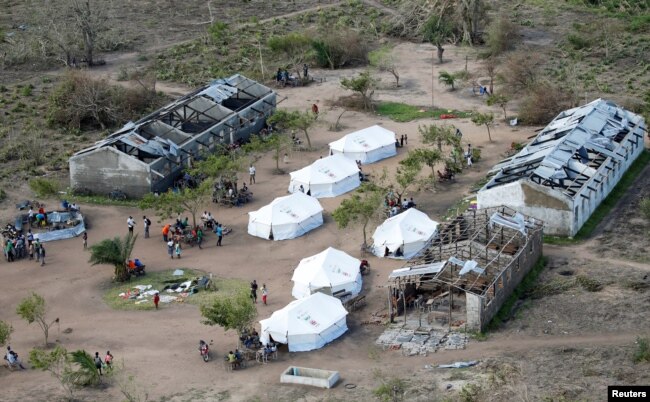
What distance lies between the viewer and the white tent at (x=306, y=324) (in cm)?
4931

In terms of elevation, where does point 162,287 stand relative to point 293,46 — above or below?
below

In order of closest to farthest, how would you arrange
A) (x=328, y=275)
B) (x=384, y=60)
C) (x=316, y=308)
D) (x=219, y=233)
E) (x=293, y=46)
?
1. (x=316, y=308)
2. (x=328, y=275)
3. (x=219, y=233)
4. (x=293, y=46)
5. (x=384, y=60)

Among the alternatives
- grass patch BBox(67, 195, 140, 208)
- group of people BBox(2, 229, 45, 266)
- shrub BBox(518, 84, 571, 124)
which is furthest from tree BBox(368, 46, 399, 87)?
group of people BBox(2, 229, 45, 266)

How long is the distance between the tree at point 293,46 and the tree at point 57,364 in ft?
156

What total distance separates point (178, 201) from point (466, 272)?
17709 mm

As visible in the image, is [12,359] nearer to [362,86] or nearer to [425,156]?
[425,156]

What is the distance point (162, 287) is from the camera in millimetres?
56344

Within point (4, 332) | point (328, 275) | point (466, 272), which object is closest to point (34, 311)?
point (4, 332)

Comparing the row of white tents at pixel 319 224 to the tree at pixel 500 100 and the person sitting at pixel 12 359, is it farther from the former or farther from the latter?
the person sitting at pixel 12 359

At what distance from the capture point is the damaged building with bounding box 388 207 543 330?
5084 cm

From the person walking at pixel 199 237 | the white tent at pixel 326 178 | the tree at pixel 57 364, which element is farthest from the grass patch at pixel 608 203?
the tree at pixel 57 364

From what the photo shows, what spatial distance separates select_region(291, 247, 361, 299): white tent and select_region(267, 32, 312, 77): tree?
37.8 metres

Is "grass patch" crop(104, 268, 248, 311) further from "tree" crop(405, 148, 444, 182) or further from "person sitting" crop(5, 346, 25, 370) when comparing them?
"tree" crop(405, 148, 444, 182)

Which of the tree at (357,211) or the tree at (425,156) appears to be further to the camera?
the tree at (425,156)
